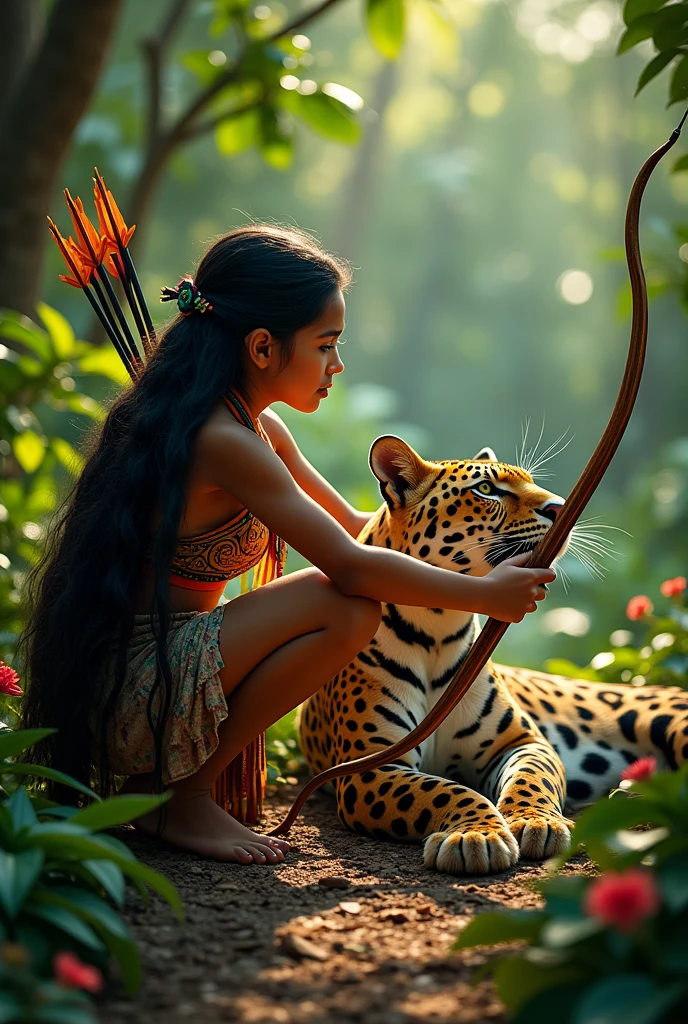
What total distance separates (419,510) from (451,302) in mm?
28746

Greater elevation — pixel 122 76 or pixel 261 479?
pixel 122 76

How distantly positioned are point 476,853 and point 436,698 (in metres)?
0.65

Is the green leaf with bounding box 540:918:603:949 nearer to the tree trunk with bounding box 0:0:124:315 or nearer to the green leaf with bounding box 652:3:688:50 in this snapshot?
the green leaf with bounding box 652:3:688:50

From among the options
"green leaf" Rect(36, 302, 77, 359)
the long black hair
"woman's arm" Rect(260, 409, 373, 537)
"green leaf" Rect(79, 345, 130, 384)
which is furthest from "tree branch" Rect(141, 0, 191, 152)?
the long black hair

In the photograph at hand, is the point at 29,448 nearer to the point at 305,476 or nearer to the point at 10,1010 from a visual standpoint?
the point at 305,476

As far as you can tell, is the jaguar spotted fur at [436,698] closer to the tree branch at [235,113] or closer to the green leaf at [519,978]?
the green leaf at [519,978]

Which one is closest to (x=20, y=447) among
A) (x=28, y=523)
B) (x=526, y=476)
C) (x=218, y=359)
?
(x=28, y=523)

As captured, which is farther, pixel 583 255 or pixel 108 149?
pixel 583 255

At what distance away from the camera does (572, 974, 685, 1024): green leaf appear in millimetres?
1176

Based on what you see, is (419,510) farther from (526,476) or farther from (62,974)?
(62,974)

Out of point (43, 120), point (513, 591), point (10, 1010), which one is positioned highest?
point (43, 120)

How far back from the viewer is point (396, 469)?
290 centimetres

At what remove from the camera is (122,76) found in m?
18.3

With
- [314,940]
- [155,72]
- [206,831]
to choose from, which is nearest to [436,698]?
[206,831]
